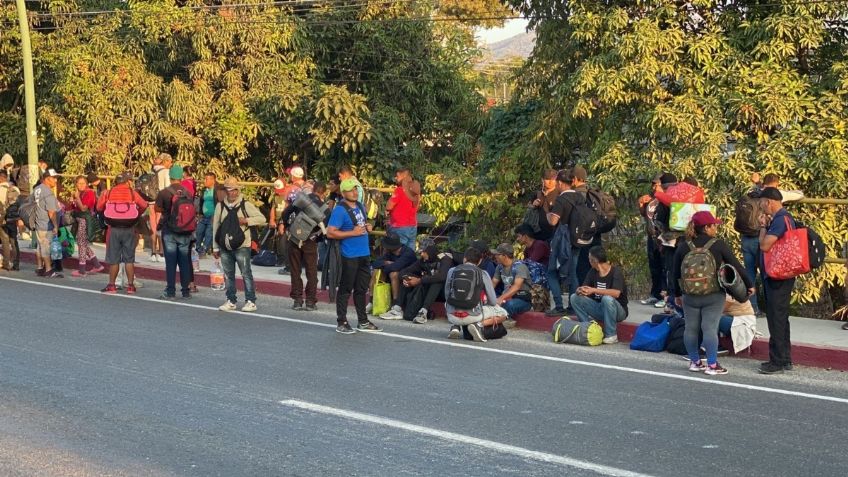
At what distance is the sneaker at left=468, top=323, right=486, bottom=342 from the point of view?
12.3 meters

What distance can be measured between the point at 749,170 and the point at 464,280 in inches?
190

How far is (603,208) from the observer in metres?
13.9

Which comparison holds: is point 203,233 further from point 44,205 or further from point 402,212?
point 402,212

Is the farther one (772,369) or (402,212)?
(402,212)

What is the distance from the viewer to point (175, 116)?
25828 mm

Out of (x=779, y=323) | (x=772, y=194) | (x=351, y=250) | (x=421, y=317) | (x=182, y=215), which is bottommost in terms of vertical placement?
(x=421, y=317)

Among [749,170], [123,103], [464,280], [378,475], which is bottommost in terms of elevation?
[378,475]

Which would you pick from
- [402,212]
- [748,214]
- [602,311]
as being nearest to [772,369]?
[602,311]

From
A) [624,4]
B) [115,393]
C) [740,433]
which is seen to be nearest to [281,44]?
[624,4]

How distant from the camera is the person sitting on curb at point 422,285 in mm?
13727

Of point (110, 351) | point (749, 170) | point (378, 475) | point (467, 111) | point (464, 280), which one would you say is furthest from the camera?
point (467, 111)

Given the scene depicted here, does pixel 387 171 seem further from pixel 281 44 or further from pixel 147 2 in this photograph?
pixel 147 2

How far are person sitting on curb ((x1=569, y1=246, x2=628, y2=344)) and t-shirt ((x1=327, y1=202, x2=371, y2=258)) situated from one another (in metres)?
2.42

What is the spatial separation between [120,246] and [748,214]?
8.73 m
